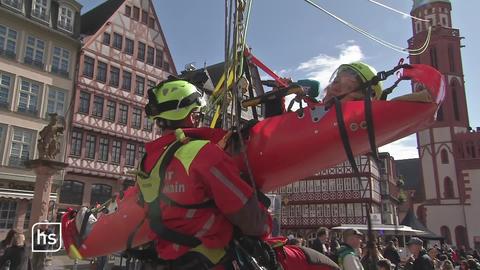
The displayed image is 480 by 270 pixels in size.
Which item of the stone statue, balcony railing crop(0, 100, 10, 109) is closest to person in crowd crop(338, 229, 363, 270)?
the stone statue

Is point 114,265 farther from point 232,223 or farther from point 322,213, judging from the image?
point 322,213

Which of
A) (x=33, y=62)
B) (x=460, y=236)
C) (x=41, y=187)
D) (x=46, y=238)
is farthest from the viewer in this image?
(x=460, y=236)

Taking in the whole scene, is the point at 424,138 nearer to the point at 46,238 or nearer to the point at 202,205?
the point at 46,238

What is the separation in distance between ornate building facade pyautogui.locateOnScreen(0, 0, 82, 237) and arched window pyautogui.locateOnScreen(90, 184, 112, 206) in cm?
244

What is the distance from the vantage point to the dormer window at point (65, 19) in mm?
26339

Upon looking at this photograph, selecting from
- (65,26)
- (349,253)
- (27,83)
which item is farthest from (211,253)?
(65,26)

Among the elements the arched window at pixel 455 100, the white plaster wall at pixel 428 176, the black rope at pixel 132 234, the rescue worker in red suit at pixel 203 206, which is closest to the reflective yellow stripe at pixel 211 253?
the rescue worker in red suit at pixel 203 206

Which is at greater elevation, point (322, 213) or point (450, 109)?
point (450, 109)

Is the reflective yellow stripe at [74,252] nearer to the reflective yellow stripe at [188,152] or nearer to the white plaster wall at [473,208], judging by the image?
the reflective yellow stripe at [188,152]

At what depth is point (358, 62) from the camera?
117 inches

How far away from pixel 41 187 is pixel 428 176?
49718mm

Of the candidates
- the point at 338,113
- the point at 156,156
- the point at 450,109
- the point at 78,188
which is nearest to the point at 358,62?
the point at 338,113

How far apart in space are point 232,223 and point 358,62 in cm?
140

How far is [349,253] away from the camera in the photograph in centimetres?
502
